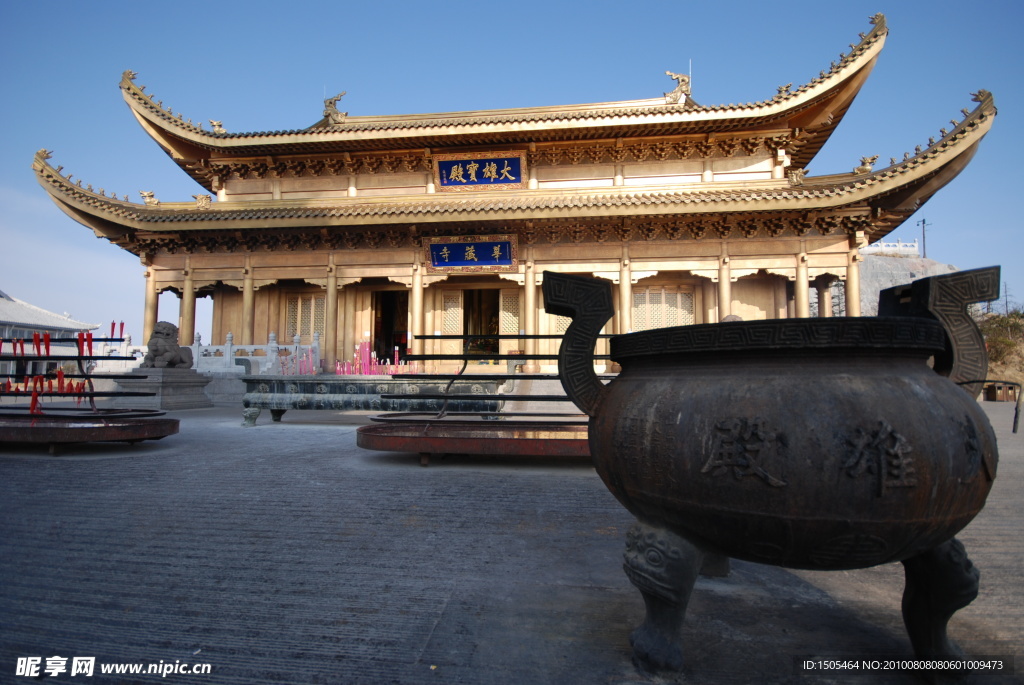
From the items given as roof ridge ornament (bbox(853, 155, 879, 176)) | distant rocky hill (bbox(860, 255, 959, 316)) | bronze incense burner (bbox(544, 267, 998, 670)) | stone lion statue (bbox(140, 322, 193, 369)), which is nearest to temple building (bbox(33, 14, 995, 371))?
roof ridge ornament (bbox(853, 155, 879, 176))

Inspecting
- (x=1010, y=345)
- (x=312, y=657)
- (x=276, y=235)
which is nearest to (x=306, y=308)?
(x=276, y=235)

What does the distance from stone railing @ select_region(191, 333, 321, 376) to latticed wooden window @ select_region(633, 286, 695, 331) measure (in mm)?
8421

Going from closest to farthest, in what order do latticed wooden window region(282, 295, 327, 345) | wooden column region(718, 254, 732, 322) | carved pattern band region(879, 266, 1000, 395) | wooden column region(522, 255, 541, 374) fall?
carved pattern band region(879, 266, 1000, 395)
wooden column region(718, 254, 732, 322)
wooden column region(522, 255, 541, 374)
latticed wooden window region(282, 295, 327, 345)

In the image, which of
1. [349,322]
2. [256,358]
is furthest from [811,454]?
[349,322]

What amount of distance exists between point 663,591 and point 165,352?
1144cm

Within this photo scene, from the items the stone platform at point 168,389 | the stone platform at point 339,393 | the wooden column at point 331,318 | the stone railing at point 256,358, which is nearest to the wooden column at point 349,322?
the wooden column at point 331,318

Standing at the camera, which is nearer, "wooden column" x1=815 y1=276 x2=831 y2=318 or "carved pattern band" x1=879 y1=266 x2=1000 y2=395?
"carved pattern band" x1=879 y1=266 x2=1000 y2=395

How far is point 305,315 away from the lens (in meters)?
14.3

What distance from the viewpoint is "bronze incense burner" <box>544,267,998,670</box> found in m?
1.23

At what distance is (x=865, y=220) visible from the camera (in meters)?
11.3

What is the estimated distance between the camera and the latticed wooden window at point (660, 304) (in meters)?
13.3

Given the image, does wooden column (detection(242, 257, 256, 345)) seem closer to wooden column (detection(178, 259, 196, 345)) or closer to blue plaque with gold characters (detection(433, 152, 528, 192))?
wooden column (detection(178, 259, 196, 345))

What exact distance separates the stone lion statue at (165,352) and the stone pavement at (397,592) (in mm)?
7265

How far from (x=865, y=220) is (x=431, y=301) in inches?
432
